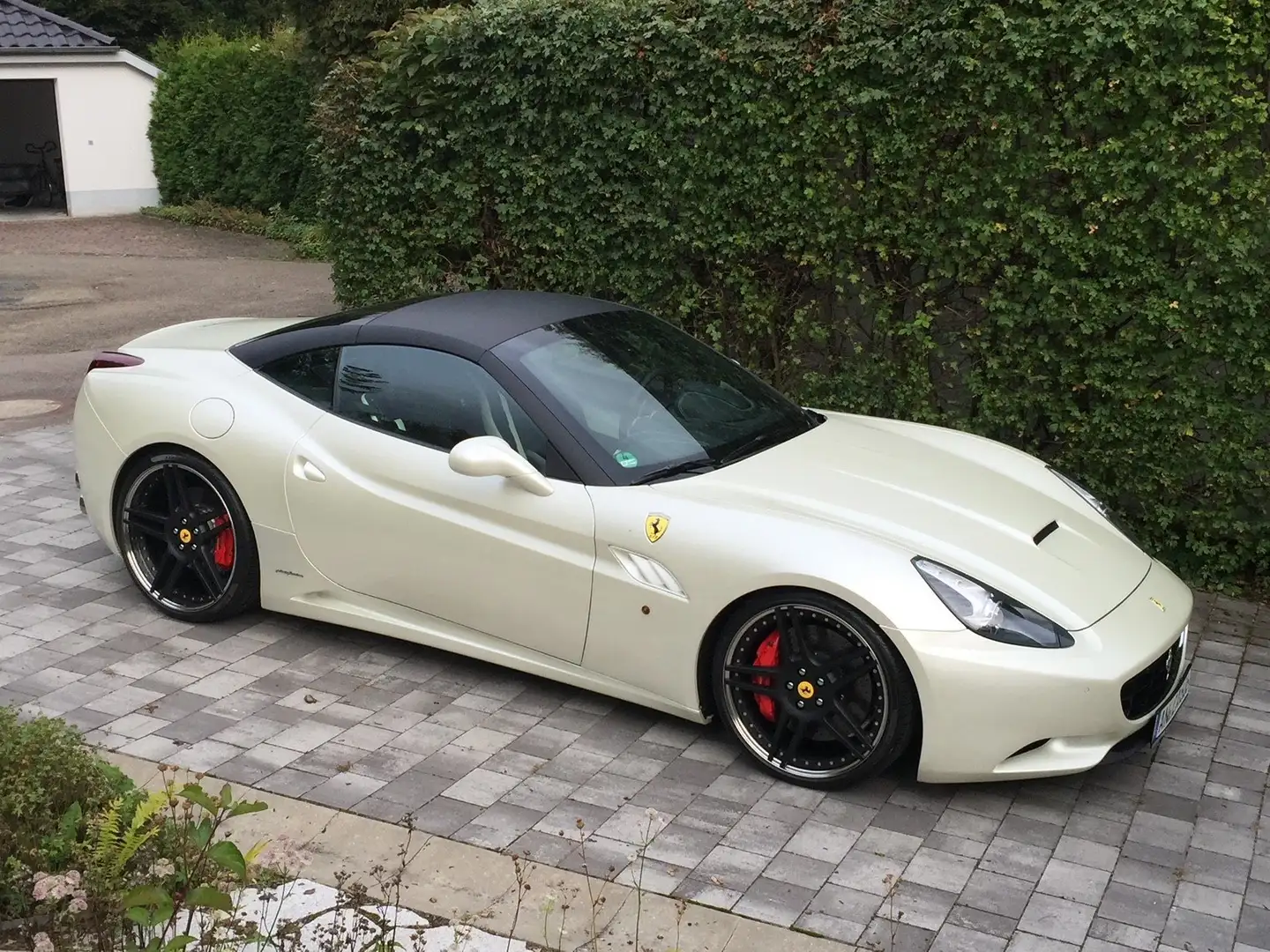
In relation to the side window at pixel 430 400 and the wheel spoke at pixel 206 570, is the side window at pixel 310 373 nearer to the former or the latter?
the side window at pixel 430 400

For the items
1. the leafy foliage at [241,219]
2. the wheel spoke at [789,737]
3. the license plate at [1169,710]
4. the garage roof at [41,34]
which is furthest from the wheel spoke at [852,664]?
the garage roof at [41,34]

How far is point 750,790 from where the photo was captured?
14.7 feet

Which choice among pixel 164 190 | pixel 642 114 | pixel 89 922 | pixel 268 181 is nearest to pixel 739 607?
pixel 89 922

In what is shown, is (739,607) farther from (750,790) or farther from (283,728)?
(283,728)

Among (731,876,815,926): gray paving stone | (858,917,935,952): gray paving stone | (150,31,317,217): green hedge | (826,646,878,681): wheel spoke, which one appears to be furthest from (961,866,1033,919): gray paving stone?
(150,31,317,217): green hedge

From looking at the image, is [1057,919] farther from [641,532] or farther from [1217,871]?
[641,532]

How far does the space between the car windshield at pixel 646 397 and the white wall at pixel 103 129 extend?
21.5m

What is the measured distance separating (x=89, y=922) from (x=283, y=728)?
66.9 inches

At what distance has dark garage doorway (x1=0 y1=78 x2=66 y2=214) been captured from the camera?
26094 millimetres

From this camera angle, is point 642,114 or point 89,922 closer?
point 89,922

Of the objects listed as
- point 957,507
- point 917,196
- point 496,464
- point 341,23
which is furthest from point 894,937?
point 341,23

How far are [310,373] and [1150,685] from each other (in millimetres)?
3495

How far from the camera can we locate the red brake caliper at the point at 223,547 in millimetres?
5633

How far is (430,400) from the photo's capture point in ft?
17.1
